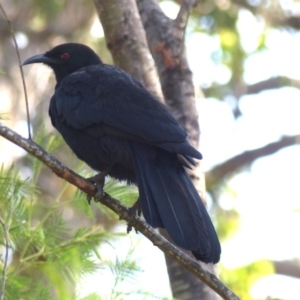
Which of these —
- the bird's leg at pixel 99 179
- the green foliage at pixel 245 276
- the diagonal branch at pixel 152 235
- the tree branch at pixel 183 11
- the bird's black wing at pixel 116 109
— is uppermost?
the tree branch at pixel 183 11

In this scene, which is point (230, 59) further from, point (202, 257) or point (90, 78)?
point (202, 257)

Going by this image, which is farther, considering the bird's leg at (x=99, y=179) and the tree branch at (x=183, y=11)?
the tree branch at (x=183, y=11)

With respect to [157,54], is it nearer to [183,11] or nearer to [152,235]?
[183,11]

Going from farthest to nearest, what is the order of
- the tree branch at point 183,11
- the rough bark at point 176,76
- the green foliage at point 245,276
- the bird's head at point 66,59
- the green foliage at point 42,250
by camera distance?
the green foliage at point 245,276 → the bird's head at point 66,59 → the tree branch at point 183,11 → the rough bark at point 176,76 → the green foliage at point 42,250

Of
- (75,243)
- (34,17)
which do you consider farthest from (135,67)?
(34,17)

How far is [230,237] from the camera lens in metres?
9.12

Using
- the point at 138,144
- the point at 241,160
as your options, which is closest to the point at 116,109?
the point at 138,144

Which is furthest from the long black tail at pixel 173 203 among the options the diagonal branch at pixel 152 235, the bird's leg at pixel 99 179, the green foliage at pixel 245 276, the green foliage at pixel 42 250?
the green foliage at pixel 245 276

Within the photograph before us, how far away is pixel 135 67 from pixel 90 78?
496 millimetres

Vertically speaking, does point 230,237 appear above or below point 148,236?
above

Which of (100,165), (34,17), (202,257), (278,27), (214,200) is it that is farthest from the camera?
(34,17)

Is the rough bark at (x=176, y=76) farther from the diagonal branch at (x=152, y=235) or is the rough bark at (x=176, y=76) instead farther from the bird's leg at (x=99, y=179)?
the diagonal branch at (x=152, y=235)

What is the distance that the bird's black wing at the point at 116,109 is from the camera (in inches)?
167

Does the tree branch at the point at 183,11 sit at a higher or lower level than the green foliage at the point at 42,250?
higher
